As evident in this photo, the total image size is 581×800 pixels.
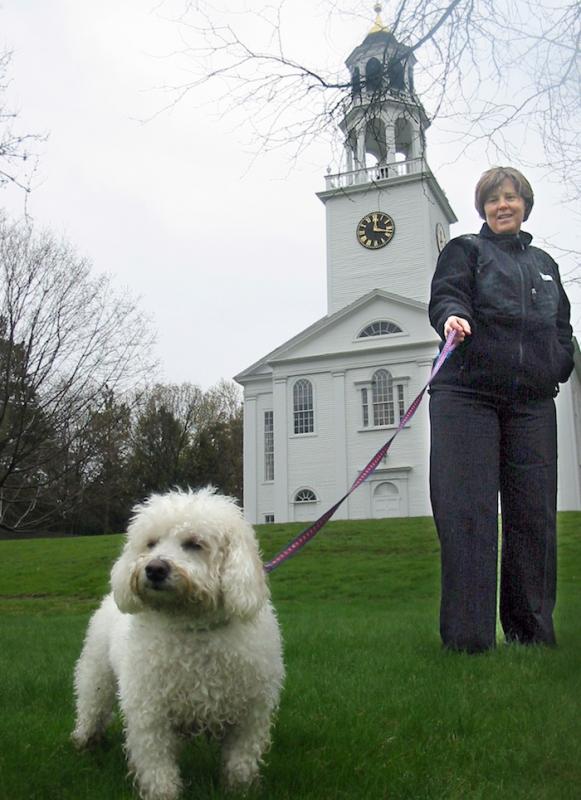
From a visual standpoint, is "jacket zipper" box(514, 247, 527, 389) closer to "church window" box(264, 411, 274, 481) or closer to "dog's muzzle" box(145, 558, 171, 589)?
"dog's muzzle" box(145, 558, 171, 589)

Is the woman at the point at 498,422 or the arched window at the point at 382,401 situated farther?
the arched window at the point at 382,401

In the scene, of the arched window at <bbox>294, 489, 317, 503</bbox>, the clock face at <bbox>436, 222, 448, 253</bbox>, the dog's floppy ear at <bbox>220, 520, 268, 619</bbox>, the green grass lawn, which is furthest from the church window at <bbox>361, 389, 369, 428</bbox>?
the dog's floppy ear at <bbox>220, 520, 268, 619</bbox>

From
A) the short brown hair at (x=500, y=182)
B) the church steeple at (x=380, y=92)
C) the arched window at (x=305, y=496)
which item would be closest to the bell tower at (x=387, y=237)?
the arched window at (x=305, y=496)

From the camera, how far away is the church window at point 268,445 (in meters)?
33.4

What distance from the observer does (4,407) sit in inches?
484

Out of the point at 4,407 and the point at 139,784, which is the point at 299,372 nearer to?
the point at 4,407

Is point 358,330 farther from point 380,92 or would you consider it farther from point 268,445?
point 380,92

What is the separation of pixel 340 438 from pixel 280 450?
8.30 feet

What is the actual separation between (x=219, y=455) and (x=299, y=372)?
2126 cm

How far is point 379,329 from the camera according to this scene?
31.8 m

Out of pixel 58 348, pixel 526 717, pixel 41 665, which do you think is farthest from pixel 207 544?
pixel 58 348

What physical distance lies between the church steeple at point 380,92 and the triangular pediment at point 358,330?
2425 centimetres

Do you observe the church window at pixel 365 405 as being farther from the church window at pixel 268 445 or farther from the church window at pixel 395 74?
the church window at pixel 395 74

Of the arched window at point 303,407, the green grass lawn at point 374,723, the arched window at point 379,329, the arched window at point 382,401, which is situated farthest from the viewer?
the arched window at point 303,407
